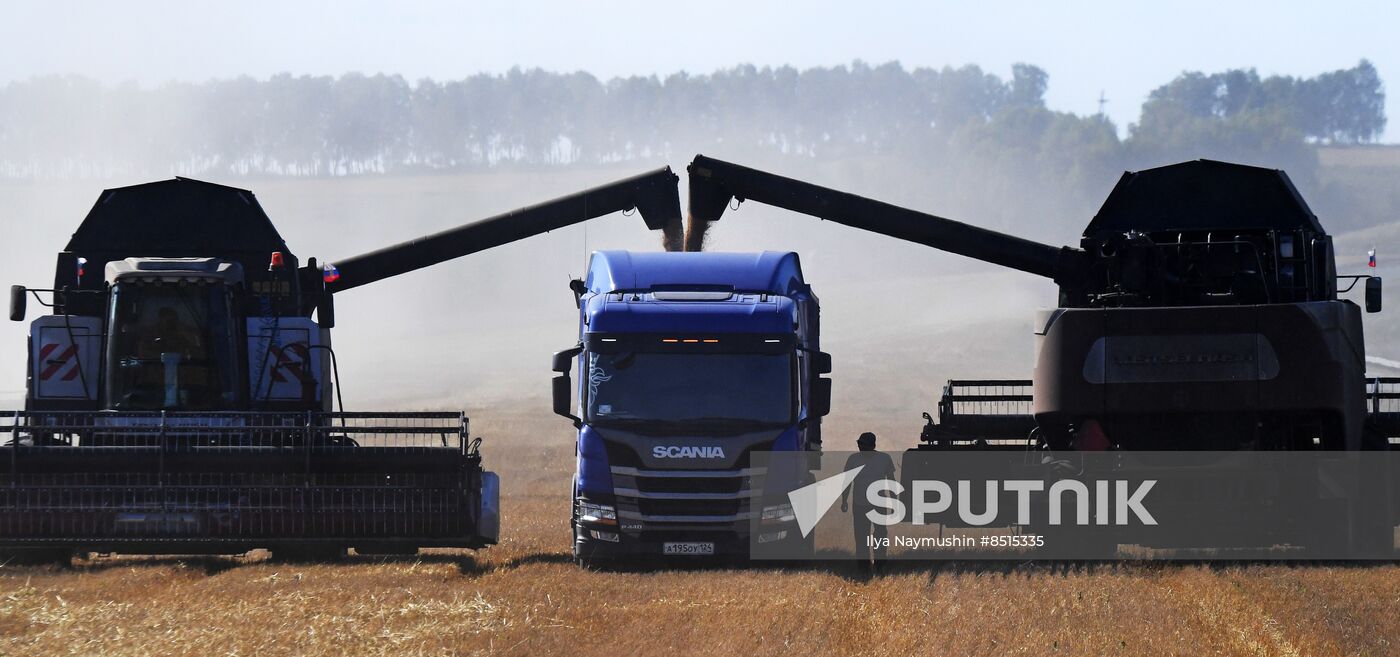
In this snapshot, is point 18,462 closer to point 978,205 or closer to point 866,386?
point 866,386

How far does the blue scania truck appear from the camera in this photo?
18594 mm

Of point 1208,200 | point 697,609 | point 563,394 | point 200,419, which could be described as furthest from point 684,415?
point 1208,200

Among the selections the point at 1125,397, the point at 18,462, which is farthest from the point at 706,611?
the point at 18,462

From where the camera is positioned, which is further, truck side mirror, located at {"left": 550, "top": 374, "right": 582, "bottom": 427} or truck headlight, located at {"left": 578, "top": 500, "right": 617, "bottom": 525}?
truck side mirror, located at {"left": 550, "top": 374, "right": 582, "bottom": 427}

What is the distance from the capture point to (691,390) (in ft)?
62.1

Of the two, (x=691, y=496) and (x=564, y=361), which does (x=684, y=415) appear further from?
(x=564, y=361)

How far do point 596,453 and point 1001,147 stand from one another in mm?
173349

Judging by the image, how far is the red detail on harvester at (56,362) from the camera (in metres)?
21.9

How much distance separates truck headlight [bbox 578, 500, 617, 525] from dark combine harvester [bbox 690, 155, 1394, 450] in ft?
16.1

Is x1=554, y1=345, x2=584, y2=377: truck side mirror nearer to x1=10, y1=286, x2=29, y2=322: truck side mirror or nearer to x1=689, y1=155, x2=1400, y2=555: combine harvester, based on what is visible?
x1=689, y1=155, x2=1400, y2=555: combine harvester

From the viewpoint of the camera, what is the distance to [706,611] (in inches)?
587

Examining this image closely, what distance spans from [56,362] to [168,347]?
1.61 metres

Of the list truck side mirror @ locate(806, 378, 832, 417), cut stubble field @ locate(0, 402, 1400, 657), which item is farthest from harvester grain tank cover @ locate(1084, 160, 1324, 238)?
cut stubble field @ locate(0, 402, 1400, 657)

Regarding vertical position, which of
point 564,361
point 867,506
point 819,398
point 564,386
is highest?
point 564,361
